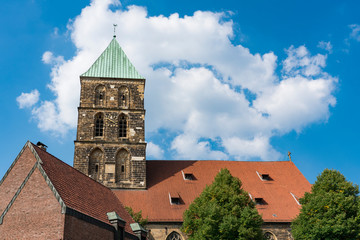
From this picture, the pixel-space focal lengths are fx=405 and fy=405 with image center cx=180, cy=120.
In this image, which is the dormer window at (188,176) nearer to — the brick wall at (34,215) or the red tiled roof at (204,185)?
the red tiled roof at (204,185)

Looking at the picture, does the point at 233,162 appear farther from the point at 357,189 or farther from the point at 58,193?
the point at 58,193

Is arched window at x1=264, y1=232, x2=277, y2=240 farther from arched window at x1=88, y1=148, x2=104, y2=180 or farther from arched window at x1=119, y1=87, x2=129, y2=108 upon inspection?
arched window at x1=119, y1=87, x2=129, y2=108

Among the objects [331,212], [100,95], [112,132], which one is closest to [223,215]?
[331,212]

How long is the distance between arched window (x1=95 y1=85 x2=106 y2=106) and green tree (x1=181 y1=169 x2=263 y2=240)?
47.0 feet

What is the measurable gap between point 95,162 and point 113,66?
397 inches

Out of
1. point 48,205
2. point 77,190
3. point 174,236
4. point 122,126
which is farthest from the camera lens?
point 122,126

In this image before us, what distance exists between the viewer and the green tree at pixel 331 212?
1027 inches

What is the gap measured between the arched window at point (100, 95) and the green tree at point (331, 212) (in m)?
19.7

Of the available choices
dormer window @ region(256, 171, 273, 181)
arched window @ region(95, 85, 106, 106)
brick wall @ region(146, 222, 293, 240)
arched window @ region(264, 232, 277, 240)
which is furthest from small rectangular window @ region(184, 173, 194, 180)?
arched window @ region(95, 85, 106, 106)

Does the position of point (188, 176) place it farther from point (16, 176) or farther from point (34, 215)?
point (34, 215)

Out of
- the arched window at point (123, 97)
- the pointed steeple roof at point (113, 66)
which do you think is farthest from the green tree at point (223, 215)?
the pointed steeple roof at point (113, 66)

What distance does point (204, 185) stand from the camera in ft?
116

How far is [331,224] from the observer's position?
26.3 metres

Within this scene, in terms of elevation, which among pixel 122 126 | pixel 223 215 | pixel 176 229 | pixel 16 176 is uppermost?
pixel 122 126
